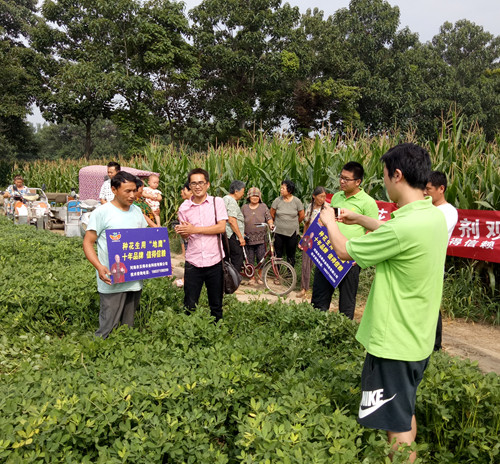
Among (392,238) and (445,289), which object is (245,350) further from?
(445,289)

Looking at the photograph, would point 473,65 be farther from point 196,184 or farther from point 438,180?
point 196,184

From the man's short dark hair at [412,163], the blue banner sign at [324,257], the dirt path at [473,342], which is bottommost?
the dirt path at [473,342]

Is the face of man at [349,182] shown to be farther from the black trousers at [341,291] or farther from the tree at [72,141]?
the tree at [72,141]

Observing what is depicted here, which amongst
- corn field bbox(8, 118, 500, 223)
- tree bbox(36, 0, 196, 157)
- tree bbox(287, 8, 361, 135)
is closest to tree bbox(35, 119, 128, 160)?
tree bbox(36, 0, 196, 157)

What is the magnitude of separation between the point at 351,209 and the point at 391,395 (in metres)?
2.26

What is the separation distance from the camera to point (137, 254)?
12.6 feet

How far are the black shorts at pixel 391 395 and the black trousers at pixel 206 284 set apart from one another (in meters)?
2.50

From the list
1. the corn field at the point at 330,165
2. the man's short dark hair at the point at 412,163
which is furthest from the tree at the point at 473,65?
the man's short dark hair at the point at 412,163

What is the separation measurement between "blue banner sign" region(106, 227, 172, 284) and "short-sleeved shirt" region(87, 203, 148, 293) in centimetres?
8

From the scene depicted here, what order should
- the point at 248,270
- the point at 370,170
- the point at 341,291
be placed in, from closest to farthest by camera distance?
1. the point at 341,291
2. the point at 370,170
3. the point at 248,270

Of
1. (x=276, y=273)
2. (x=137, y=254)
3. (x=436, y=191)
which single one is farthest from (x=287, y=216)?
(x=137, y=254)

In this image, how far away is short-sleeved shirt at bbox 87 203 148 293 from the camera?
370 centimetres

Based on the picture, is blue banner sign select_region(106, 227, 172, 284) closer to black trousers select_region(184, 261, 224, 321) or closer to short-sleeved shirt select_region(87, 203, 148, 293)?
short-sleeved shirt select_region(87, 203, 148, 293)

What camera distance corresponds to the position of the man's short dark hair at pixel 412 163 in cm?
206
